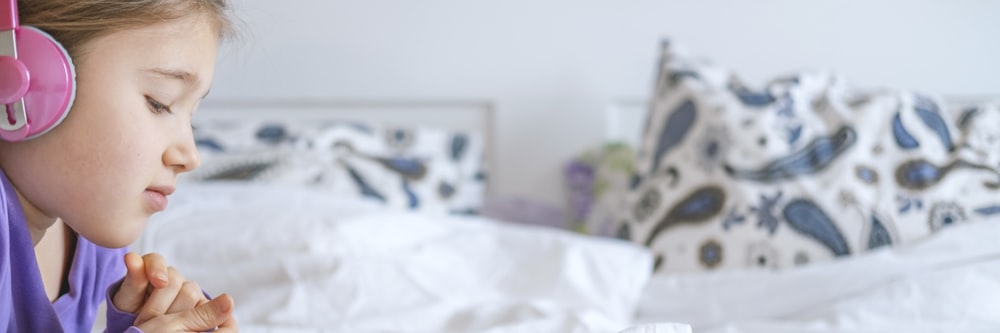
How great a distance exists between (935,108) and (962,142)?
0.07m

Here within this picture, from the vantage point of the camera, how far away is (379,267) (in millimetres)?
1230

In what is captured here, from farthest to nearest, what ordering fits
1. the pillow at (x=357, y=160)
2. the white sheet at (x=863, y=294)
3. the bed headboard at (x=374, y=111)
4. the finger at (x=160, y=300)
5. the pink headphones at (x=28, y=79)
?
the bed headboard at (x=374, y=111)
the pillow at (x=357, y=160)
the white sheet at (x=863, y=294)
the finger at (x=160, y=300)
the pink headphones at (x=28, y=79)

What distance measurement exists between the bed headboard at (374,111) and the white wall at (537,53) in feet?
0.08

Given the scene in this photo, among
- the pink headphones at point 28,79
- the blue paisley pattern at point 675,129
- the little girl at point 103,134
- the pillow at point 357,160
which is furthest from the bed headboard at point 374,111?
the pink headphones at point 28,79

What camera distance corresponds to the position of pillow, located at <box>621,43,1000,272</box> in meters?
1.43

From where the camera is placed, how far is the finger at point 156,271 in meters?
0.72

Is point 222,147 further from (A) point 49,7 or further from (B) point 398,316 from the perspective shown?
(A) point 49,7

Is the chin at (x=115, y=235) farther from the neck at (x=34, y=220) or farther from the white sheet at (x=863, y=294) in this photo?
the white sheet at (x=863, y=294)

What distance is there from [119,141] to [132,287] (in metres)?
0.13

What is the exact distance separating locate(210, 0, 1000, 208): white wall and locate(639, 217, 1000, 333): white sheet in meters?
0.72

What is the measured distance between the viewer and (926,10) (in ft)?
6.47

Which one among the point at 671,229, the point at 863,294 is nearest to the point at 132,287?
the point at 863,294

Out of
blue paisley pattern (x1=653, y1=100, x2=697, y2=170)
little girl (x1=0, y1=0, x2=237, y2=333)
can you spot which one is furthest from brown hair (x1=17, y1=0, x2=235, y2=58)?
blue paisley pattern (x1=653, y1=100, x2=697, y2=170)

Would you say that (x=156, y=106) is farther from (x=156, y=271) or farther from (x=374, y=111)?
(x=374, y=111)
